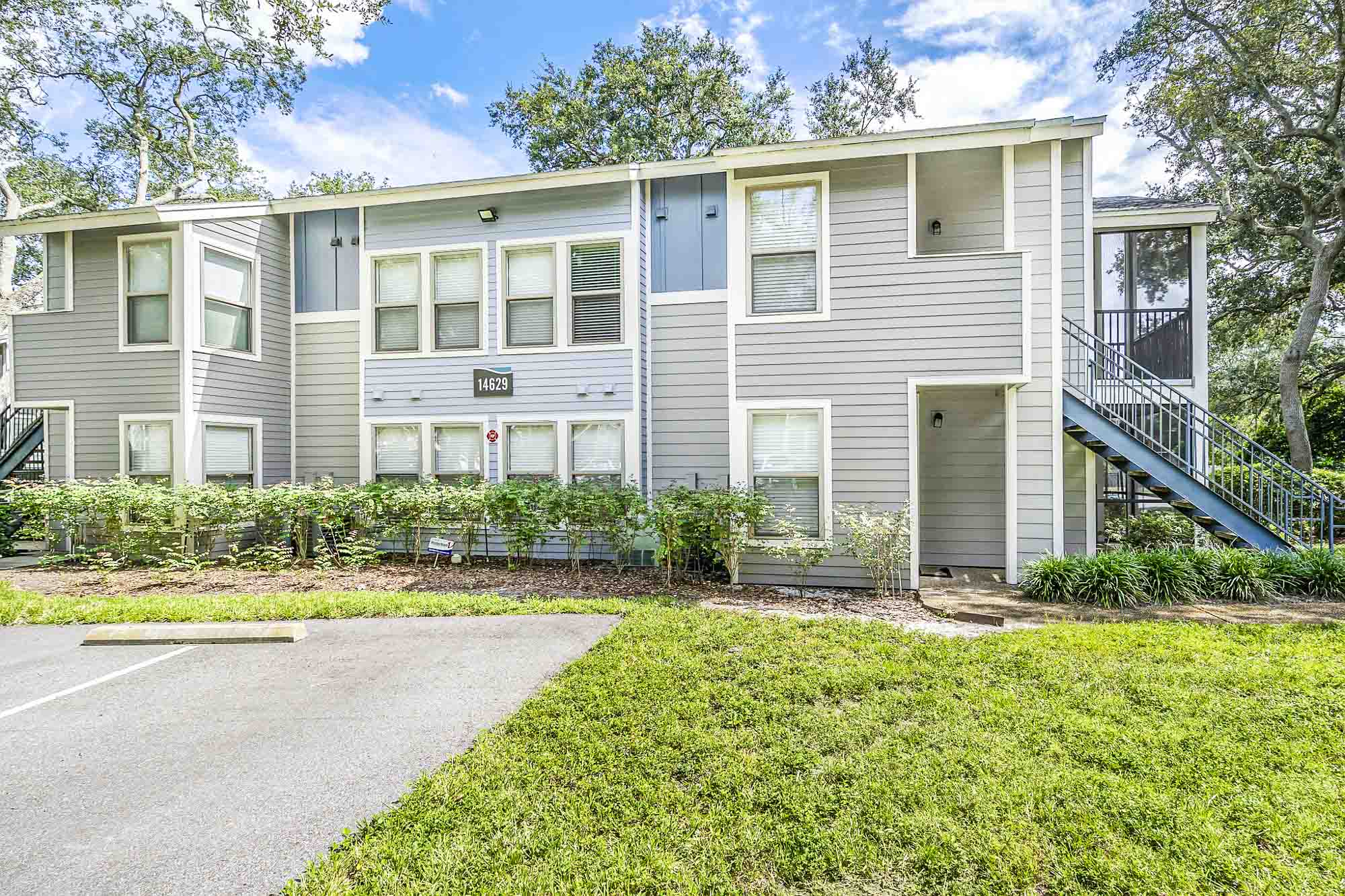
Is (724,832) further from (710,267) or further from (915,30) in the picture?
(915,30)

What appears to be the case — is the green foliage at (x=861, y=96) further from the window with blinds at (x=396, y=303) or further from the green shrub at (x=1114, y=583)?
the green shrub at (x=1114, y=583)

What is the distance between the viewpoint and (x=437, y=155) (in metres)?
18.6

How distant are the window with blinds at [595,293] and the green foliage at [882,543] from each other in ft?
13.5

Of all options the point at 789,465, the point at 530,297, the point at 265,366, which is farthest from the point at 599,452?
the point at 265,366

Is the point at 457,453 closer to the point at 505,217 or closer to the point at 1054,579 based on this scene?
the point at 505,217

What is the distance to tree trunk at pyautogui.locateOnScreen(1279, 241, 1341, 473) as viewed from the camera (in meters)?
12.5

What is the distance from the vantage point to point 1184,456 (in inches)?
310

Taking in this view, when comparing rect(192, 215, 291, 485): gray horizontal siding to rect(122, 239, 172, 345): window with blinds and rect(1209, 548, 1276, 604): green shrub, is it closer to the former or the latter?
rect(122, 239, 172, 345): window with blinds

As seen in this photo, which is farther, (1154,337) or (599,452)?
(1154,337)

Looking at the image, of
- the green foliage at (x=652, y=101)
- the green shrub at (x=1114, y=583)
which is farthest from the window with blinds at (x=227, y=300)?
the green shrub at (x=1114, y=583)

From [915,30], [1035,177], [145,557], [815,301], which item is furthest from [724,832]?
[915,30]

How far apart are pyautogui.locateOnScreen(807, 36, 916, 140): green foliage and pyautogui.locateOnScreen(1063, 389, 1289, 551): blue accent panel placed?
1515cm

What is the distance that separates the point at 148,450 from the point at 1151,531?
14837 mm

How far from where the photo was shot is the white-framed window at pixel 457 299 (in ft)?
30.0
